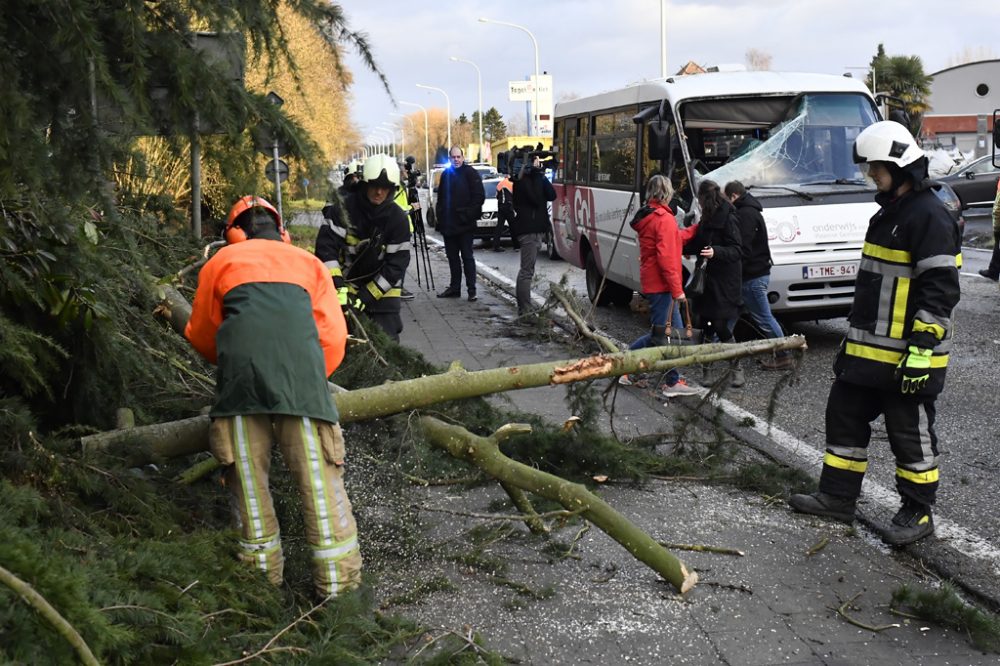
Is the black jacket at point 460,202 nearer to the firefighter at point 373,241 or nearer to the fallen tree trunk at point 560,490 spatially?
the firefighter at point 373,241

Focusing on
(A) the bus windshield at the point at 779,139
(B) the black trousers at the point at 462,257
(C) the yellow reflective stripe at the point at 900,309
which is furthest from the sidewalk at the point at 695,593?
(B) the black trousers at the point at 462,257

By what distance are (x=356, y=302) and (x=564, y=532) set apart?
2454mm

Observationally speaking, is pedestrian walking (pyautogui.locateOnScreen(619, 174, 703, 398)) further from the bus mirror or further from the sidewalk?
the sidewalk

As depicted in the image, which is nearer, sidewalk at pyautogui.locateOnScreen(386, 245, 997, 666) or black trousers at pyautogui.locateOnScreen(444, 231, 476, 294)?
sidewalk at pyautogui.locateOnScreen(386, 245, 997, 666)

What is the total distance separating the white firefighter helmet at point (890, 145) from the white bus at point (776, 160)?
4157mm

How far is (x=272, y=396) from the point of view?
147 inches

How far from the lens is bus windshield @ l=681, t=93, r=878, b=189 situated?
1029 centimetres

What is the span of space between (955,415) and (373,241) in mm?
4190

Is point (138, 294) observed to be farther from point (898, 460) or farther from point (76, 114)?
point (898, 460)

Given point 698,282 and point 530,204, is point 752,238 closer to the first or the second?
point 698,282

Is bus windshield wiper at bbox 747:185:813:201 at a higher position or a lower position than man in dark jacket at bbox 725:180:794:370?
higher

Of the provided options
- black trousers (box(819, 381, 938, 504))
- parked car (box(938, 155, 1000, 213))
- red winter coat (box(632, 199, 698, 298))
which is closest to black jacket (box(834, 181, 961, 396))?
black trousers (box(819, 381, 938, 504))

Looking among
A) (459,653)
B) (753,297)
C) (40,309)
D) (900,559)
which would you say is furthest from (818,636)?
(753,297)

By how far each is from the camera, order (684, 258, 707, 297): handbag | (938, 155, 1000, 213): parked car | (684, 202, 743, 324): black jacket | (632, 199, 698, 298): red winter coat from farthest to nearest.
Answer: (938, 155, 1000, 213): parked car
(684, 258, 707, 297): handbag
(684, 202, 743, 324): black jacket
(632, 199, 698, 298): red winter coat
